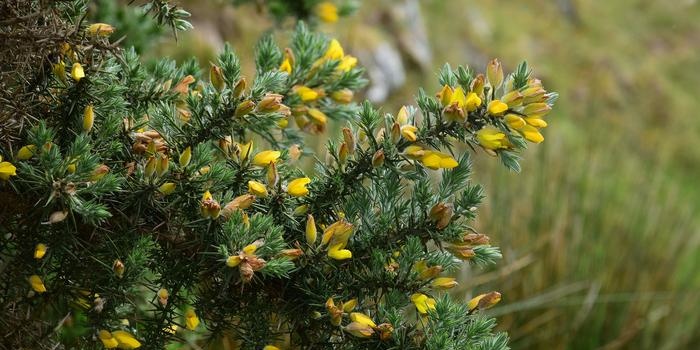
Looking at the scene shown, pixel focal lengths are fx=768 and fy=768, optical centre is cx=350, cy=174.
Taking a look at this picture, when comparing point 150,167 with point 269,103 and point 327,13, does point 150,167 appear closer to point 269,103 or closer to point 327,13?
point 269,103

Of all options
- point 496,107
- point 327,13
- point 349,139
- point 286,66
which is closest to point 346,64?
point 286,66

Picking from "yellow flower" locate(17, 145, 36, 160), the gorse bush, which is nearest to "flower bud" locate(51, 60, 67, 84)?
the gorse bush

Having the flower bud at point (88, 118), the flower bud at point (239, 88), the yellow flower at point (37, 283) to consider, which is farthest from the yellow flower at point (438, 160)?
the yellow flower at point (37, 283)

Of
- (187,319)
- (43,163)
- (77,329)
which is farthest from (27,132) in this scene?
(77,329)

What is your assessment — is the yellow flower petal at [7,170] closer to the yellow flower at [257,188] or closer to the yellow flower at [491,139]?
the yellow flower at [257,188]

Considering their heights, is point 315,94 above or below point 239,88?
above

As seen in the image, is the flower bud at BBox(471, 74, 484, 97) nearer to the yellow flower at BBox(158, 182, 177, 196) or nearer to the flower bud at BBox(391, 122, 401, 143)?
the flower bud at BBox(391, 122, 401, 143)
